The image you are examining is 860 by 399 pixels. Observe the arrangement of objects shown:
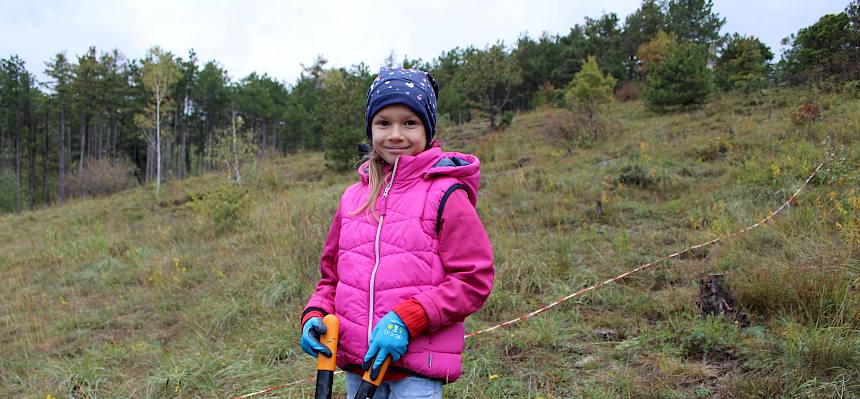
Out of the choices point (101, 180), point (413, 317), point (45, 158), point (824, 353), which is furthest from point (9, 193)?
point (824, 353)

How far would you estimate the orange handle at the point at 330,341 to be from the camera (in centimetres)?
130

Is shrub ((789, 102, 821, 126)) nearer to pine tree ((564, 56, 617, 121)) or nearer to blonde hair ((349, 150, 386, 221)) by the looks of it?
pine tree ((564, 56, 617, 121))

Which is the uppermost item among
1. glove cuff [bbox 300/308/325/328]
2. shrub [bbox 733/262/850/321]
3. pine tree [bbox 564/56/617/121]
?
pine tree [bbox 564/56/617/121]

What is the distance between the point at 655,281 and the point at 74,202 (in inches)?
1015

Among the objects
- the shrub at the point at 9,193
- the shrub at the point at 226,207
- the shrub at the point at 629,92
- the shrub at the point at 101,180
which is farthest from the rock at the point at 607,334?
the shrub at the point at 9,193

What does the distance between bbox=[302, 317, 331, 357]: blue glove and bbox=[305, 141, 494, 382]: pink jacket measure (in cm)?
6

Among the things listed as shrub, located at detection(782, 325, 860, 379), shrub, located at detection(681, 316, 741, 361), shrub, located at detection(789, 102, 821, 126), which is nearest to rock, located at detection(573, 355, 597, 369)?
shrub, located at detection(681, 316, 741, 361)

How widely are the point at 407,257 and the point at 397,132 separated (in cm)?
37

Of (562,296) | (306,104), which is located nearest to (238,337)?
(562,296)

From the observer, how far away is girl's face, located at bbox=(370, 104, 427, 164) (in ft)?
4.54

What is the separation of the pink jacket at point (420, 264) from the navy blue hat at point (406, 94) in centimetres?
12

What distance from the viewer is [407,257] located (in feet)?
4.21

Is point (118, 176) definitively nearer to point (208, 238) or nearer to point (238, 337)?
point (208, 238)

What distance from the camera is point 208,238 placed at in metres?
7.75
